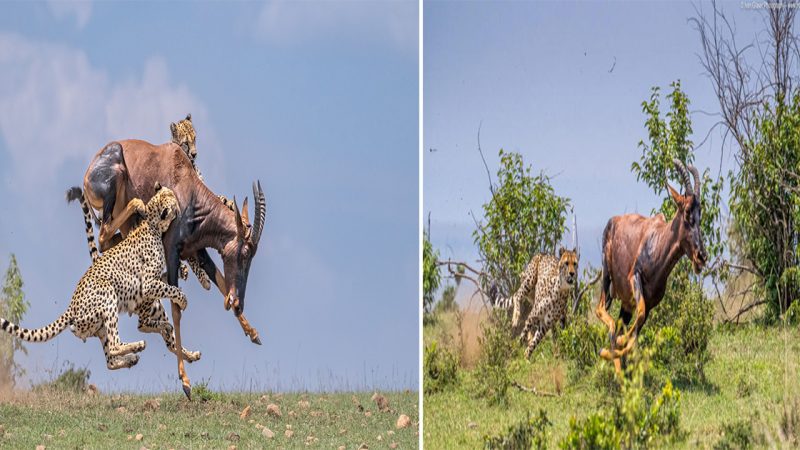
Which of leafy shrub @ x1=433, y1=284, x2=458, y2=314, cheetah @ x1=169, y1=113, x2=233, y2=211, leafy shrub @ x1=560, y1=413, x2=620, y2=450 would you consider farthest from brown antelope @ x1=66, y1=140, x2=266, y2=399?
leafy shrub @ x1=560, y1=413, x2=620, y2=450

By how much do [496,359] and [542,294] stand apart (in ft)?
1.76

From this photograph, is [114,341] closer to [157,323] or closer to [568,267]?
[157,323]

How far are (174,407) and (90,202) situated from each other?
147 cm

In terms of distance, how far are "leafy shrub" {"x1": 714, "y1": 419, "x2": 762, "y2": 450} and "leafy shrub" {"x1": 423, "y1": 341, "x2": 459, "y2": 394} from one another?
1.95 m

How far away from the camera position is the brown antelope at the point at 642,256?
7.98 meters

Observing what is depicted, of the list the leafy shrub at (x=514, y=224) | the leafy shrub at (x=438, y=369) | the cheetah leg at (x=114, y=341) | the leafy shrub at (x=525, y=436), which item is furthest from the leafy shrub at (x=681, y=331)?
the cheetah leg at (x=114, y=341)

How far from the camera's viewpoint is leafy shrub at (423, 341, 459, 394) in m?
9.08

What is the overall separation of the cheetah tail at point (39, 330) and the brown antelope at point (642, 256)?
131 inches

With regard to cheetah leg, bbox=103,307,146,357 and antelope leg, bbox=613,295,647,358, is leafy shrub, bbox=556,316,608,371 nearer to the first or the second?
antelope leg, bbox=613,295,647,358

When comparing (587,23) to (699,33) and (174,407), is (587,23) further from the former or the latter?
(174,407)

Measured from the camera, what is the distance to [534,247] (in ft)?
29.1

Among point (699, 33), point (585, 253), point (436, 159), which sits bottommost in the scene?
point (585, 253)

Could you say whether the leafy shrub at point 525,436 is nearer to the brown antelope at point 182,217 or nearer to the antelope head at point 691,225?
the antelope head at point 691,225

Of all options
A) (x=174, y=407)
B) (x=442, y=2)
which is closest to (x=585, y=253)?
(x=442, y=2)
